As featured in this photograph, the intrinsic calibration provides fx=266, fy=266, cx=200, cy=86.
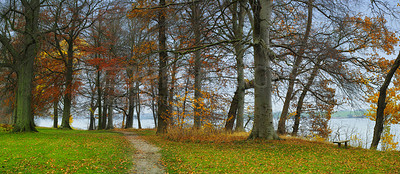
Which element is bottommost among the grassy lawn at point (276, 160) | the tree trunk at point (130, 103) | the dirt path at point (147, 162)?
the dirt path at point (147, 162)

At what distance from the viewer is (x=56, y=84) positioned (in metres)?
19.3

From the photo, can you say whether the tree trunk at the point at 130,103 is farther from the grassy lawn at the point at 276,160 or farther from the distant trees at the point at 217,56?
the grassy lawn at the point at 276,160

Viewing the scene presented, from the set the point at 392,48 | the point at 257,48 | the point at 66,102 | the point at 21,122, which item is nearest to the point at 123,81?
the point at 66,102

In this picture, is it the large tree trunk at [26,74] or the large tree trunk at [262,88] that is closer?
the large tree trunk at [262,88]

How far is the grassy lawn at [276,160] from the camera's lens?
5.61 meters

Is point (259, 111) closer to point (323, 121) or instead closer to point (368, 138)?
point (368, 138)

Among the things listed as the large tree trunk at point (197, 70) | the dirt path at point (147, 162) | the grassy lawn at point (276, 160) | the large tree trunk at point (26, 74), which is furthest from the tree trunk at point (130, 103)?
the grassy lawn at point (276, 160)

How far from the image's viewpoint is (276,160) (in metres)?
6.45

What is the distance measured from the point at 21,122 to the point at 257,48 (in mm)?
11636

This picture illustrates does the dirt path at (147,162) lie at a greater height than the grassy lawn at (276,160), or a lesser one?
lesser

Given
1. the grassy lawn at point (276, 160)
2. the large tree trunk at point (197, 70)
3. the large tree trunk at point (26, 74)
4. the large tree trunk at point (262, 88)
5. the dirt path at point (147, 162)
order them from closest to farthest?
1. the grassy lawn at point (276, 160)
2. the dirt path at point (147, 162)
3. the large tree trunk at point (197, 70)
4. the large tree trunk at point (262, 88)
5. the large tree trunk at point (26, 74)

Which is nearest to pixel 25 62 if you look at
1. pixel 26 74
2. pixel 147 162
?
pixel 26 74

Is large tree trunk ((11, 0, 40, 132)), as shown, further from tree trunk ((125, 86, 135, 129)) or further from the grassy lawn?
tree trunk ((125, 86, 135, 129))

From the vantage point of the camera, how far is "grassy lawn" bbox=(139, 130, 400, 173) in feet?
18.4
